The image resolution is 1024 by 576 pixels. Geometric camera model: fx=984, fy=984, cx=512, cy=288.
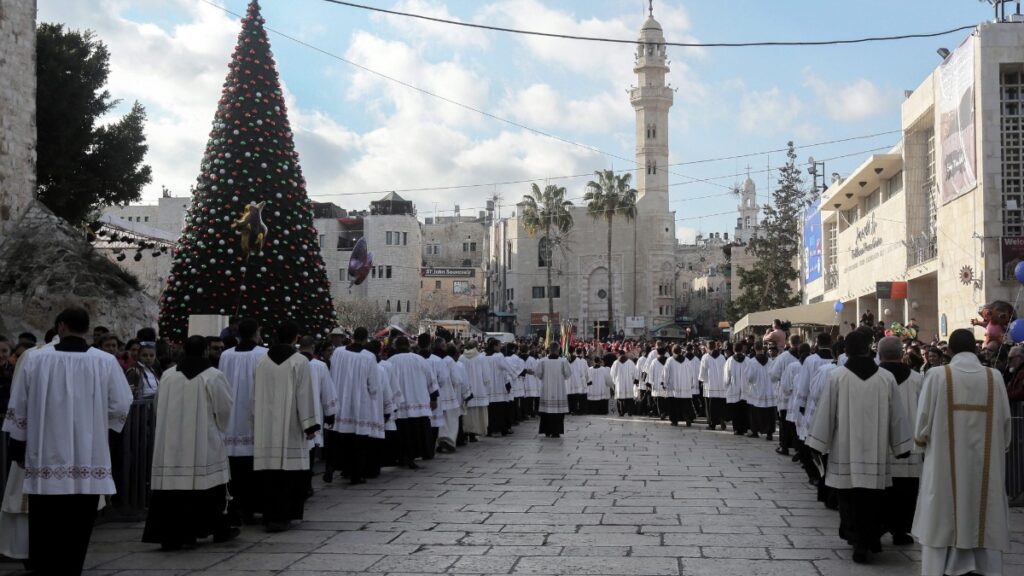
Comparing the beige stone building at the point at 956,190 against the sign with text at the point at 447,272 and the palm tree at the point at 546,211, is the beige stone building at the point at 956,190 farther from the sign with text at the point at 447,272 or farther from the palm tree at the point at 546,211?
the sign with text at the point at 447,272

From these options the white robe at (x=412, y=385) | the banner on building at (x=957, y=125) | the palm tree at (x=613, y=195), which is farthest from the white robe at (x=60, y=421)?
the palm tree at (x=613, y=195)

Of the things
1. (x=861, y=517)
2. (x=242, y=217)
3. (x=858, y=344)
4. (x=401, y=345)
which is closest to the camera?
(x=861, y=517)

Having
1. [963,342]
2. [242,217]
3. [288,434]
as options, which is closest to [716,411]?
[242,217]

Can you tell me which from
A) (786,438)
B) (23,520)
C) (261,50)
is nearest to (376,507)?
(23,520)

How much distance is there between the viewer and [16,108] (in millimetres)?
17109

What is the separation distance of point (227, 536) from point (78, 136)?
767 inches

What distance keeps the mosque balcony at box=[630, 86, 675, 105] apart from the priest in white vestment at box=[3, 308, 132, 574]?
72330mm

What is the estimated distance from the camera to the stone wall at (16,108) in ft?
55.2

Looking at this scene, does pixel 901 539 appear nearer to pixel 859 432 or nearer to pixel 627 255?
pixel 859 432

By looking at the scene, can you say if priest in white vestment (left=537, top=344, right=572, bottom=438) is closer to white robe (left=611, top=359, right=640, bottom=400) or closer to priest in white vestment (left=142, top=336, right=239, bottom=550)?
white robe (left=611, top=359, right=640, bottom=400)

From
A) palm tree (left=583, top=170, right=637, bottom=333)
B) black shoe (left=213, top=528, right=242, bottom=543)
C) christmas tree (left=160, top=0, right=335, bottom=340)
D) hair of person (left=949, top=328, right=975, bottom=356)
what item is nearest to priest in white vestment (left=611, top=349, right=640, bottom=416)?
christmas tree (left=160, top=0, right=335, bottom=340)

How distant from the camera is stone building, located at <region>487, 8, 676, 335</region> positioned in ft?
249

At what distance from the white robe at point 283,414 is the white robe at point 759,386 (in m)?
10.8

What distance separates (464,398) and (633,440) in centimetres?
307
